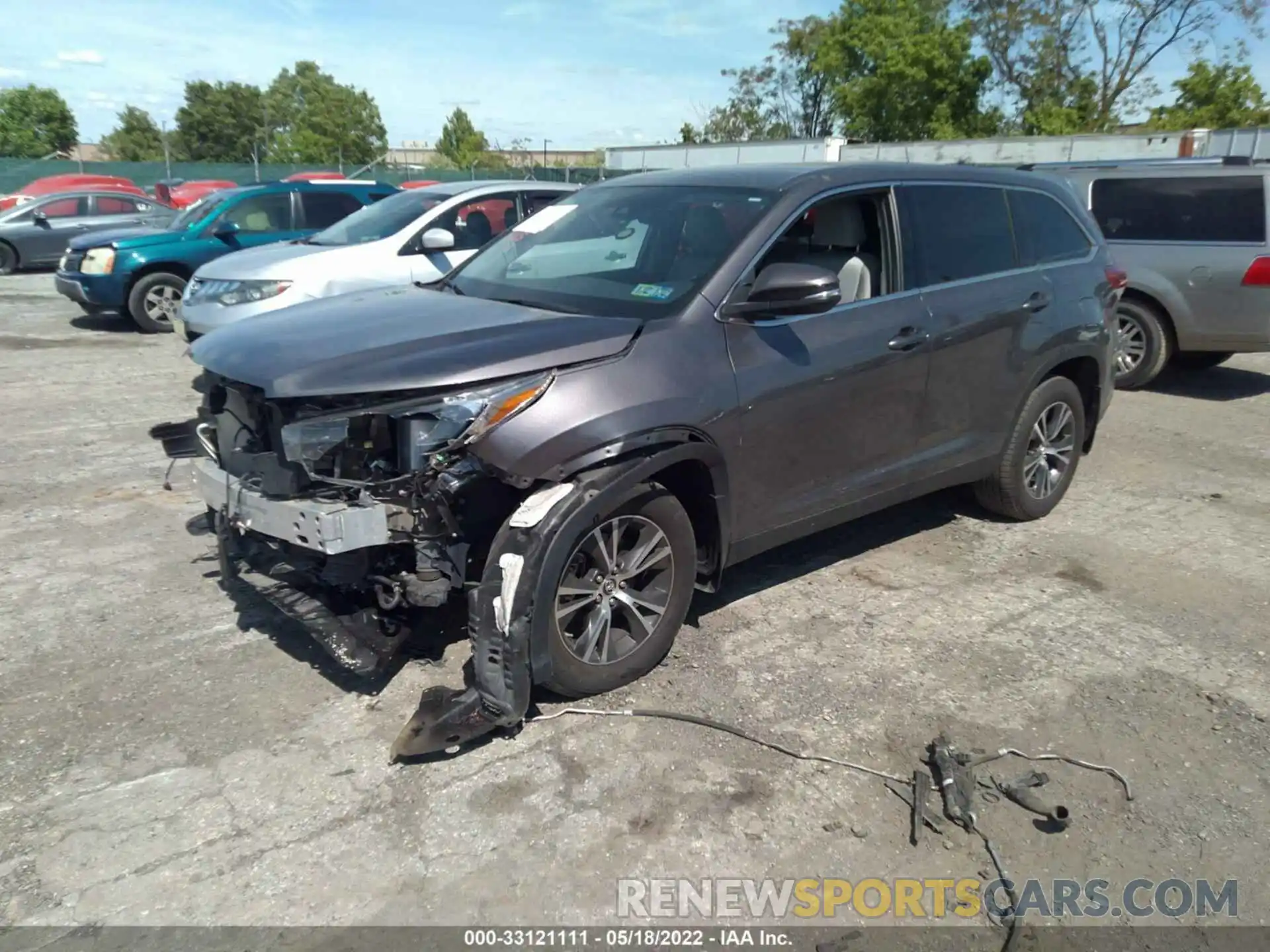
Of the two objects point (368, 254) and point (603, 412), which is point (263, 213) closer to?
point (368, 254)

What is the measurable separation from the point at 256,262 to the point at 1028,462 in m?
6.38

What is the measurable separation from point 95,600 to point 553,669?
2349 millimetres

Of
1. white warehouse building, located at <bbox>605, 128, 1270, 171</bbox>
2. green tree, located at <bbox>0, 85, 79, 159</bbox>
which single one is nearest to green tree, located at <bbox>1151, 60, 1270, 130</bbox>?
white warehouse building, located at <bbox>605, 128, 1270, 171</bbox>

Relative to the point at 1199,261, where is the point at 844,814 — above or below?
below

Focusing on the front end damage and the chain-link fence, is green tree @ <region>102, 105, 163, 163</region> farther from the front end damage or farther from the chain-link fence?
the front end damage

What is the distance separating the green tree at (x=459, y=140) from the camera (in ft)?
304

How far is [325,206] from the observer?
1181cm

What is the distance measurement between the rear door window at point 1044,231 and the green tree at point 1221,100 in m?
42.3

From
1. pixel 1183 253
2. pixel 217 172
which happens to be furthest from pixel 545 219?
pixel 217 172

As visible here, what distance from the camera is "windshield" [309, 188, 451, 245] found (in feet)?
28.6

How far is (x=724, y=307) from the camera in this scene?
3814mm

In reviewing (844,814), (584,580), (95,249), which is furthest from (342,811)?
(95,249)

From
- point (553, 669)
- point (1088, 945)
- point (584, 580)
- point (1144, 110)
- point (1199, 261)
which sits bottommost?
point (1088, 945)

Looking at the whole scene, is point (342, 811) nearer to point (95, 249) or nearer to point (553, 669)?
point (553, 669)
